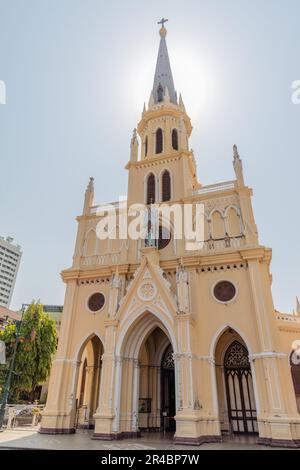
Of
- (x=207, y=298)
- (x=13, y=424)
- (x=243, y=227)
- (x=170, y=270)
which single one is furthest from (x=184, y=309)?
(x=13, y=424)

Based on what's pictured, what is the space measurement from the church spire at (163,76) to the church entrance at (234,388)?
21307 mm

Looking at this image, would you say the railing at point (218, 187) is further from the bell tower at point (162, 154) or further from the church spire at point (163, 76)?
the church spire at point (163, 76)

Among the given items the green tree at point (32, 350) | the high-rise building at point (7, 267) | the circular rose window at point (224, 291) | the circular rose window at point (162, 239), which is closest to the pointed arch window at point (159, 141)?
the circular rose window at point (162, 239)

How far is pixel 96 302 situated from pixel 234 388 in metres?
8.87

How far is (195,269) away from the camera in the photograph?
17.0 metres

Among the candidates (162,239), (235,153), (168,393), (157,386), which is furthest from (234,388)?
(235,153)

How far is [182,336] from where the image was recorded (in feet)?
46.6

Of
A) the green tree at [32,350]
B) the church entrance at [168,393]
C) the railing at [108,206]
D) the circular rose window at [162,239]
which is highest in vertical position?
the railing at [108,206]

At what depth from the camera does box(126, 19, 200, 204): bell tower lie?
2150 centimetres

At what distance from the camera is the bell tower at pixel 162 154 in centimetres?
2150

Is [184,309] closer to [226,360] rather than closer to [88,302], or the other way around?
[226,360]

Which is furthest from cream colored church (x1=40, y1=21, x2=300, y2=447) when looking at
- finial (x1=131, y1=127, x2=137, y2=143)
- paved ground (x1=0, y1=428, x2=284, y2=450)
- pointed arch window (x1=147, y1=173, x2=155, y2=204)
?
finial (x1=131, y1=127, x2=137, y2=143)

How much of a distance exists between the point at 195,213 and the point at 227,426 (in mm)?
11578

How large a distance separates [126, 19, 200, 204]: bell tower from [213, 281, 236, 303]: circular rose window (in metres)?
6.49
